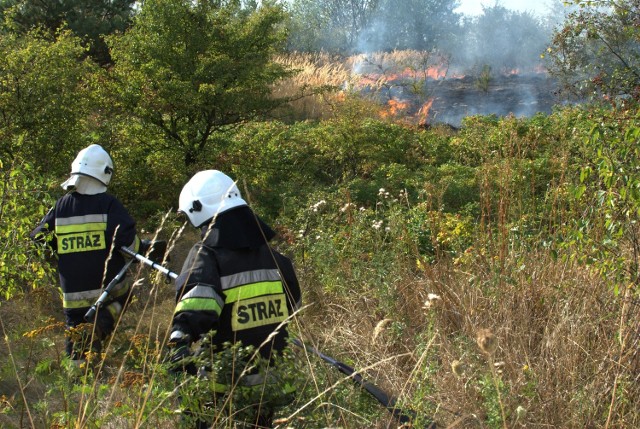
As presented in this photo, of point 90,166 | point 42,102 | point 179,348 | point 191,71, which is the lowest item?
point 179,348

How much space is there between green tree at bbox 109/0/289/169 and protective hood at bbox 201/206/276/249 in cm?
459

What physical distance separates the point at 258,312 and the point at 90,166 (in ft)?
7.52

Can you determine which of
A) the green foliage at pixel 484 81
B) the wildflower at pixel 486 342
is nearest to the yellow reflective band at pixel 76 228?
the wildflower at pixel 486 342

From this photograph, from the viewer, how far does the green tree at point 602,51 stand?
1057 centimetres

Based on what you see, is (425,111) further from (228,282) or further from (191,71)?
(228,282)

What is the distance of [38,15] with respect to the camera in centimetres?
1556

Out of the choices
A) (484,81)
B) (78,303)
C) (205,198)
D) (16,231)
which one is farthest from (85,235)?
(484,81)

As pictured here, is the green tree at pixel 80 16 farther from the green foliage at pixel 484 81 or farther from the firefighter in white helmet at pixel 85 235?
the firefighter in white helmet at pixel 85 235

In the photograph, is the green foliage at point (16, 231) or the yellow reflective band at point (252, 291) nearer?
the yellow reflective band at point (252, 291)

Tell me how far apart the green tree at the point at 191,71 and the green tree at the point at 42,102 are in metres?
0.66

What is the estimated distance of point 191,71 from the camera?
812 centimetres

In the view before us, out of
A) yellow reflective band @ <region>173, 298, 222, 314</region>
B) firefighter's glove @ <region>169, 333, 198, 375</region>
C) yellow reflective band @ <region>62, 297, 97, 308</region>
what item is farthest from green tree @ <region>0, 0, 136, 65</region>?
firefighter's glove @ <region>169, 333, 198, 375</region>

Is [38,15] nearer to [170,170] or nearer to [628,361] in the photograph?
[170,170]

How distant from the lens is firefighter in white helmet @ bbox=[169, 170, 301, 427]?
124 inches
